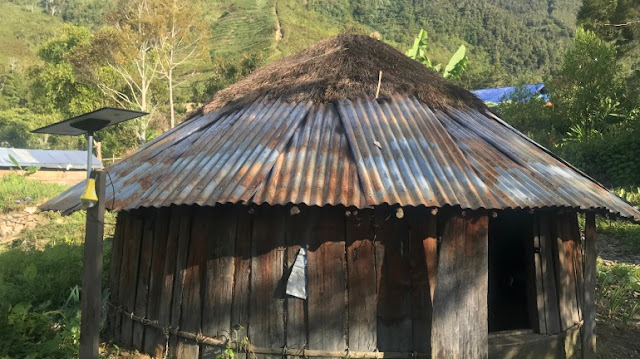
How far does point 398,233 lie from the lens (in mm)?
5137

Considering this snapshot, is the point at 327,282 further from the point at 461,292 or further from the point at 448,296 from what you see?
the point at 461,292

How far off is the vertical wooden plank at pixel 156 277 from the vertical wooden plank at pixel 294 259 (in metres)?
1.81

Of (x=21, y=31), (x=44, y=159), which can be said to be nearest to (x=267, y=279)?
(x=44, y=159)

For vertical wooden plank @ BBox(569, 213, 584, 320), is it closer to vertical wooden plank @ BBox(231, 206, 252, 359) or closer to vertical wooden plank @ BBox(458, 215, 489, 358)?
vertical wooden plank @ BBox(458, 215, 489, 358)

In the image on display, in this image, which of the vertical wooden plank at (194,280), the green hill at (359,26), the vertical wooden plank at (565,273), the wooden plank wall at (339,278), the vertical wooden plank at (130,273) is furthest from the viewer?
the green hill at (359,26)

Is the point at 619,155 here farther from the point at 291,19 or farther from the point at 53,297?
the point at 291,19

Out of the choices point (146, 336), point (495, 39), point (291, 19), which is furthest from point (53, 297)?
point (495, 39)

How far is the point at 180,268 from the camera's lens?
557cm

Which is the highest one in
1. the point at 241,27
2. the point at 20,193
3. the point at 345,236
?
the point at 241,27

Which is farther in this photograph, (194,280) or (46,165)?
(46,165)

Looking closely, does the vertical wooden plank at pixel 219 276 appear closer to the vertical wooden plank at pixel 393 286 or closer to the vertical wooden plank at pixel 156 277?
the vertical wooden plank at pixel 156 277

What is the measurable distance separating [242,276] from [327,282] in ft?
3.36

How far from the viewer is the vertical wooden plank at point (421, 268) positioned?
5078 mm

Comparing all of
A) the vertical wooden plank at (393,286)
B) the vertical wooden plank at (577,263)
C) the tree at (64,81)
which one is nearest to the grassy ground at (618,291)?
the vertical wooden plank at (577,263)
